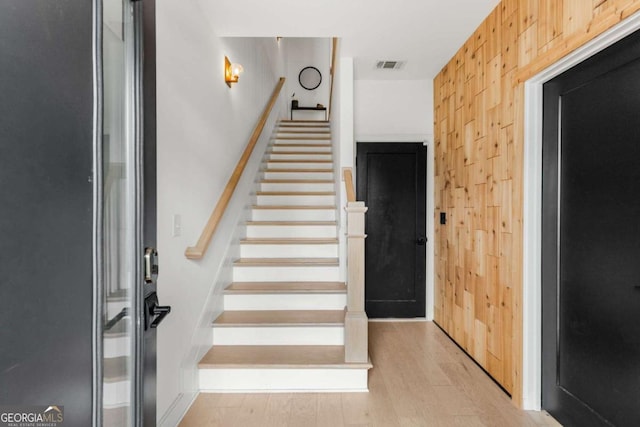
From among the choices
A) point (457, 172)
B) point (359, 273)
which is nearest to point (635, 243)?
point (359, 273)

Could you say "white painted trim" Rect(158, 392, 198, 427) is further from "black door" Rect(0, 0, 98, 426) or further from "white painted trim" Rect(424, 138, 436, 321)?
"white painted trim" Rect(424, 138, 436, 321)

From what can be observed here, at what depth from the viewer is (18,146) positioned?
1.74 ft

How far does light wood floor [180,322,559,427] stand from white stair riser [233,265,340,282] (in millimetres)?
837

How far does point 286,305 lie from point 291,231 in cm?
94

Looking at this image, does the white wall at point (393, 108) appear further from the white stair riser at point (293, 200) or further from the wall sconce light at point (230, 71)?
the wall sconce light at point (230, 71)

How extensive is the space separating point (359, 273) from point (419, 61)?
225cm

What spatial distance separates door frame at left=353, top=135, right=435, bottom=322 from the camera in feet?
12.4

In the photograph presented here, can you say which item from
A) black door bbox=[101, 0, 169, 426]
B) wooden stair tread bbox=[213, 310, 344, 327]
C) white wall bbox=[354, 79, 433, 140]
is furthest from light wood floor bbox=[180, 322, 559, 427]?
white wall bbox=[354, 79, 433, 140]

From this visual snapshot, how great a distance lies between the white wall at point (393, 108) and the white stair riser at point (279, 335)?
2.19m

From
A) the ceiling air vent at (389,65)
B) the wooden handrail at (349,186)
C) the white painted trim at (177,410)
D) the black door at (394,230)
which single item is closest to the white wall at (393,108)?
the black door at (394,230)

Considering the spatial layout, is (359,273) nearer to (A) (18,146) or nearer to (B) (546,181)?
(B) (546,181)

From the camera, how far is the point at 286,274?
304 cm

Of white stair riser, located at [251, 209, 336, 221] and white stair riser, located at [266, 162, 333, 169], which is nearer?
white stair riser, located at [251, 209, 336, 221]

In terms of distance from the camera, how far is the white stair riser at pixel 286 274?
9.98 feet
